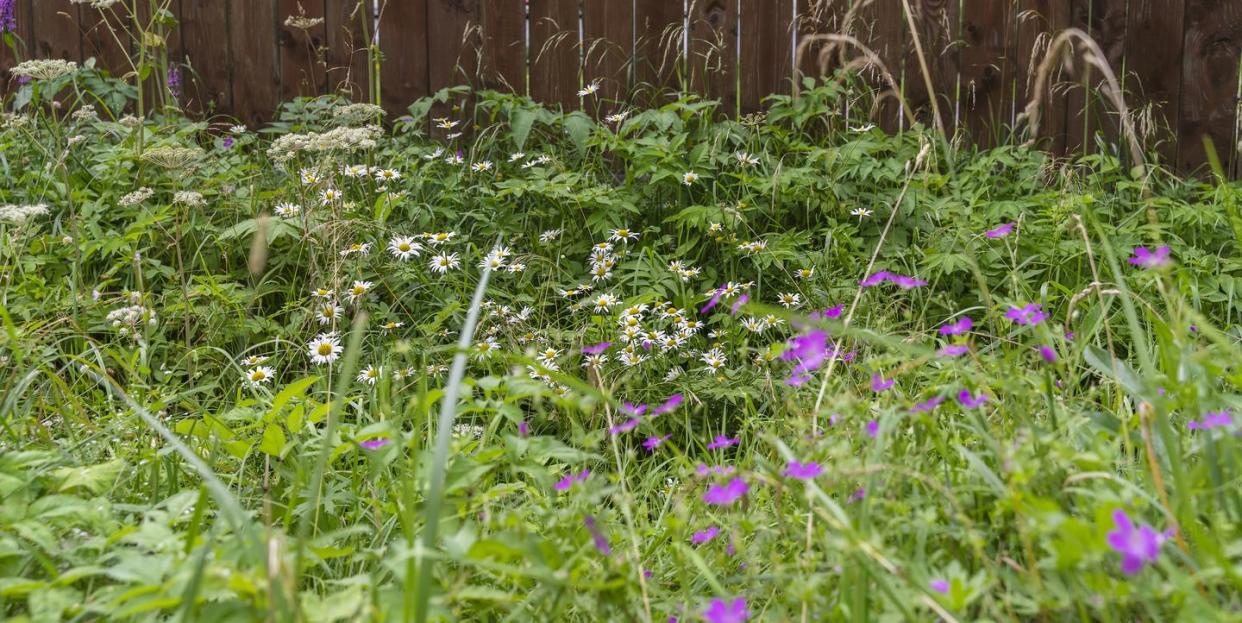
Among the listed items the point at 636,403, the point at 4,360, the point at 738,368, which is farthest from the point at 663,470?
the point at 4,360

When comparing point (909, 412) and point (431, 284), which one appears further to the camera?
point (431, 284)

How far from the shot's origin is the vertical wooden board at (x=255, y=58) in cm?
429

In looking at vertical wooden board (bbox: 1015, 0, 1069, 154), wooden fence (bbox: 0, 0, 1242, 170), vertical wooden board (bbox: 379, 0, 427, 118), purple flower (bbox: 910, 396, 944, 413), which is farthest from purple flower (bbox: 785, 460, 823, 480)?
vertical wooden board (bbox: 379, 0, 427, 118)

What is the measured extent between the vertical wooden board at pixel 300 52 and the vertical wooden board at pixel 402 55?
0.29m

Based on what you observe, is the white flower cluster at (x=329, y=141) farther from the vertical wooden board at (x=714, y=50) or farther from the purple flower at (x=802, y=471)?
the vertical wooden board at (x=714, y=50)

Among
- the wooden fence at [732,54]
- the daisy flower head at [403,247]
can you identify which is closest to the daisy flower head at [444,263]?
the daisy flower head at [403,247]

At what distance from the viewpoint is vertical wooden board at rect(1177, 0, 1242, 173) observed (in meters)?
3.92

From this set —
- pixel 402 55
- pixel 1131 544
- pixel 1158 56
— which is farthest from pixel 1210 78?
pixel 1131 544

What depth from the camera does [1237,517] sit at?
957 mm

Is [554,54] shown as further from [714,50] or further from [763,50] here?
[763,50]

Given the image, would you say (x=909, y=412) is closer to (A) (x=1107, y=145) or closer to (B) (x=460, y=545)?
(B) (x=460, y=545)

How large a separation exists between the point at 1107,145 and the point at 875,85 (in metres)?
0.95


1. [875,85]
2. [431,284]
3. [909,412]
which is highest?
[875,85]

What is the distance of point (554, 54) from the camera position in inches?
163
